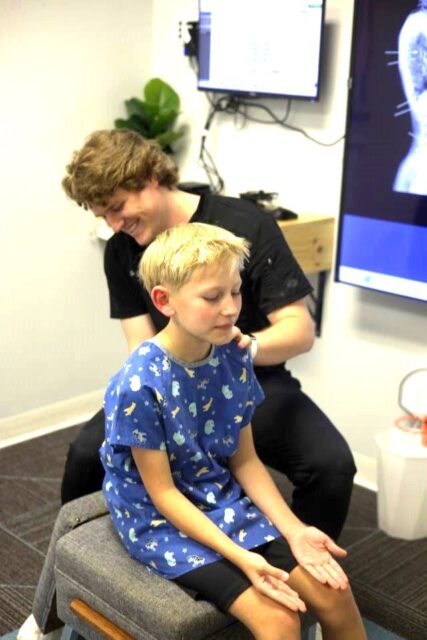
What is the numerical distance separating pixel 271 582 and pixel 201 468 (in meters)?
0.26

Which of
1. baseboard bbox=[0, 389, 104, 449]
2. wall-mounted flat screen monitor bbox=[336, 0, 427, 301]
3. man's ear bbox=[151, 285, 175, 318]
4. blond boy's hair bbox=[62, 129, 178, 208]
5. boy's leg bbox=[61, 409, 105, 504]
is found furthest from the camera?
baseboard bbox=[0, 389, 104, 449]

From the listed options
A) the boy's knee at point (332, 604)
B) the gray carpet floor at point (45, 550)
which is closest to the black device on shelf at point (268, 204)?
the gray carpet floor at point (45, 550)

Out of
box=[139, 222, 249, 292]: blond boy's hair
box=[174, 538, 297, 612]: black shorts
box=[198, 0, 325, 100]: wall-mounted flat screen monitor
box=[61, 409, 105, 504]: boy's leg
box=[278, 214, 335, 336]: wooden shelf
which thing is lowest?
box=[61, 409, 105, 504]: boy's leg

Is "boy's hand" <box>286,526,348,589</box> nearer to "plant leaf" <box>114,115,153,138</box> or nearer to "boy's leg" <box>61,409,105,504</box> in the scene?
"boy's leg" <box>61,409,105,504</box>

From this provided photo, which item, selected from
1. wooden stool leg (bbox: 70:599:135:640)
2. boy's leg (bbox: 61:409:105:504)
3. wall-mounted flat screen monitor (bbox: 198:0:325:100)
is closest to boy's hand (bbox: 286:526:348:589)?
wooden stool leg (bbox: 70:599:135:640)

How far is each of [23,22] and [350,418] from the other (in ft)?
5.78

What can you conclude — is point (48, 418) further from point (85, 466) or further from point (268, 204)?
point (85, 466)

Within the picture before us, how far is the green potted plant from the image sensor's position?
3.27m

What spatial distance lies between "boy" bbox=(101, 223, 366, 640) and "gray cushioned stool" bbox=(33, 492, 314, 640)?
4 centimetres

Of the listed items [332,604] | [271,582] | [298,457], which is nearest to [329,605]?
[332,604]

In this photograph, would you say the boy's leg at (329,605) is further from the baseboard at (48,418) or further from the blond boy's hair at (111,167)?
the baseboard at (48,418)

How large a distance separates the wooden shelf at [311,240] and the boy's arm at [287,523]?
117 cm

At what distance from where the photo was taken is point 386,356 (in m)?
2.85

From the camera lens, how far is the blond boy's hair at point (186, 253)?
60.9 inches
